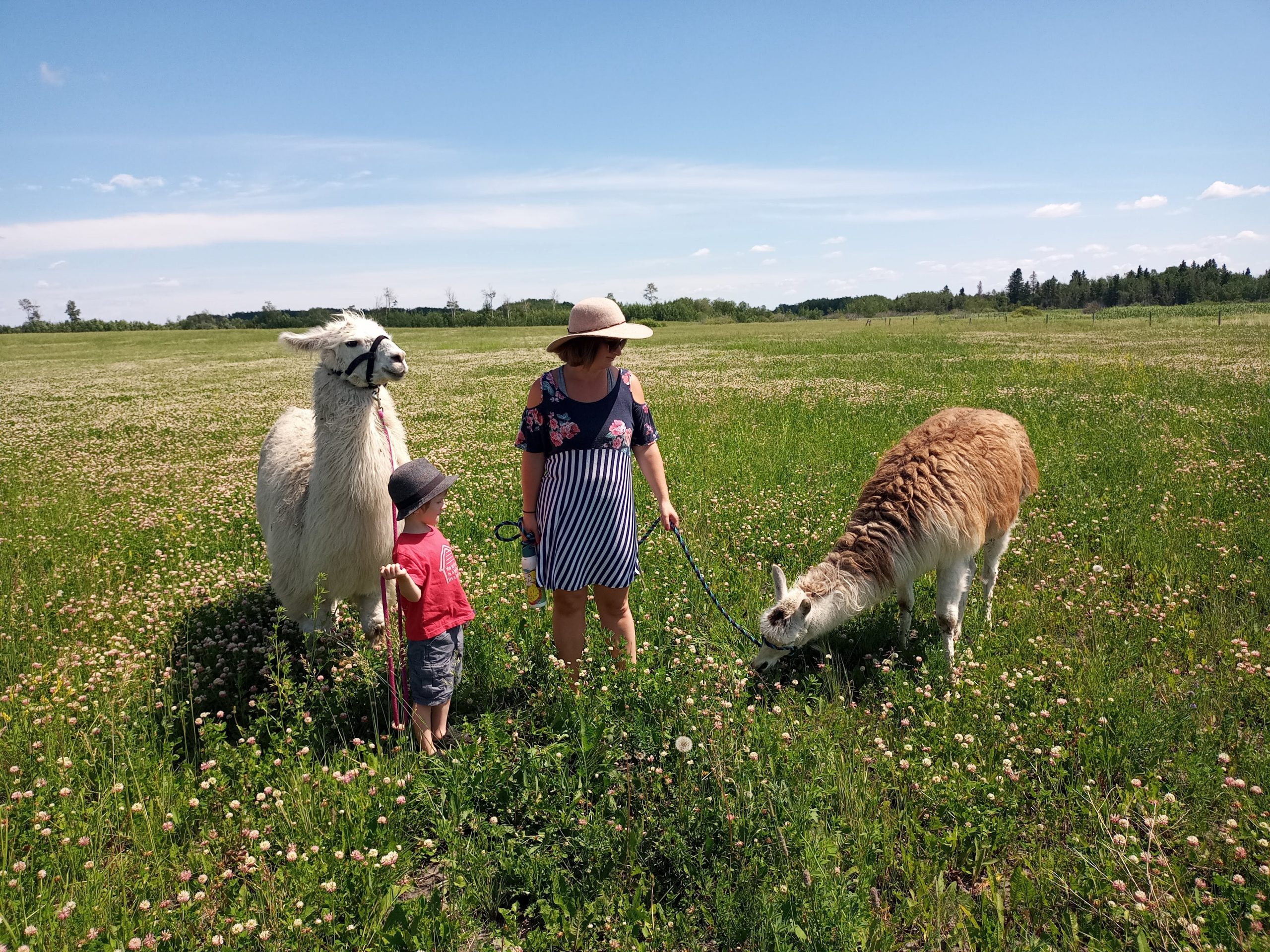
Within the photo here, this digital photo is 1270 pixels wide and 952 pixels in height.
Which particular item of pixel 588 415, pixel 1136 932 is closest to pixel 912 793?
pixel 1136 932

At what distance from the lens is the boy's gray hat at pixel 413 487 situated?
4004mm

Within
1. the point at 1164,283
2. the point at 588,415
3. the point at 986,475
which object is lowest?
the point at 986,475

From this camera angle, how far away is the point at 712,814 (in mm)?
3211

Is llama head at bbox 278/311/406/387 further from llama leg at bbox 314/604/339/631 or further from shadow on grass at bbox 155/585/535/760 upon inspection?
shadow on grass at bbox 155/585/535/760

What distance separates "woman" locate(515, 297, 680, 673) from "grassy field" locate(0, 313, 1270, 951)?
537mm

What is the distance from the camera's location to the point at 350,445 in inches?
199

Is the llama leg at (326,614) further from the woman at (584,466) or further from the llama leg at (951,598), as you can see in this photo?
the llama leg at (951,598)

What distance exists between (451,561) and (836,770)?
2.44 m

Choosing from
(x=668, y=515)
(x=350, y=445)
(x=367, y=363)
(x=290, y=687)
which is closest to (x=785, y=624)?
(x=668, y=515)

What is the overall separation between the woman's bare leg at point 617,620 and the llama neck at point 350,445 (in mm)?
1848

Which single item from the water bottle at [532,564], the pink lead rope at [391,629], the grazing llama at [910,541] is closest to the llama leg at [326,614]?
the pink lead rope at [391,629]

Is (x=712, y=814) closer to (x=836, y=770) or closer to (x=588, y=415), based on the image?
(x=836, y=770)

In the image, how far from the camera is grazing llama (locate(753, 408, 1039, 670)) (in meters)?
4.75

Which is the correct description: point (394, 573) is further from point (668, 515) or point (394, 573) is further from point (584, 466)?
point (668, 515)
